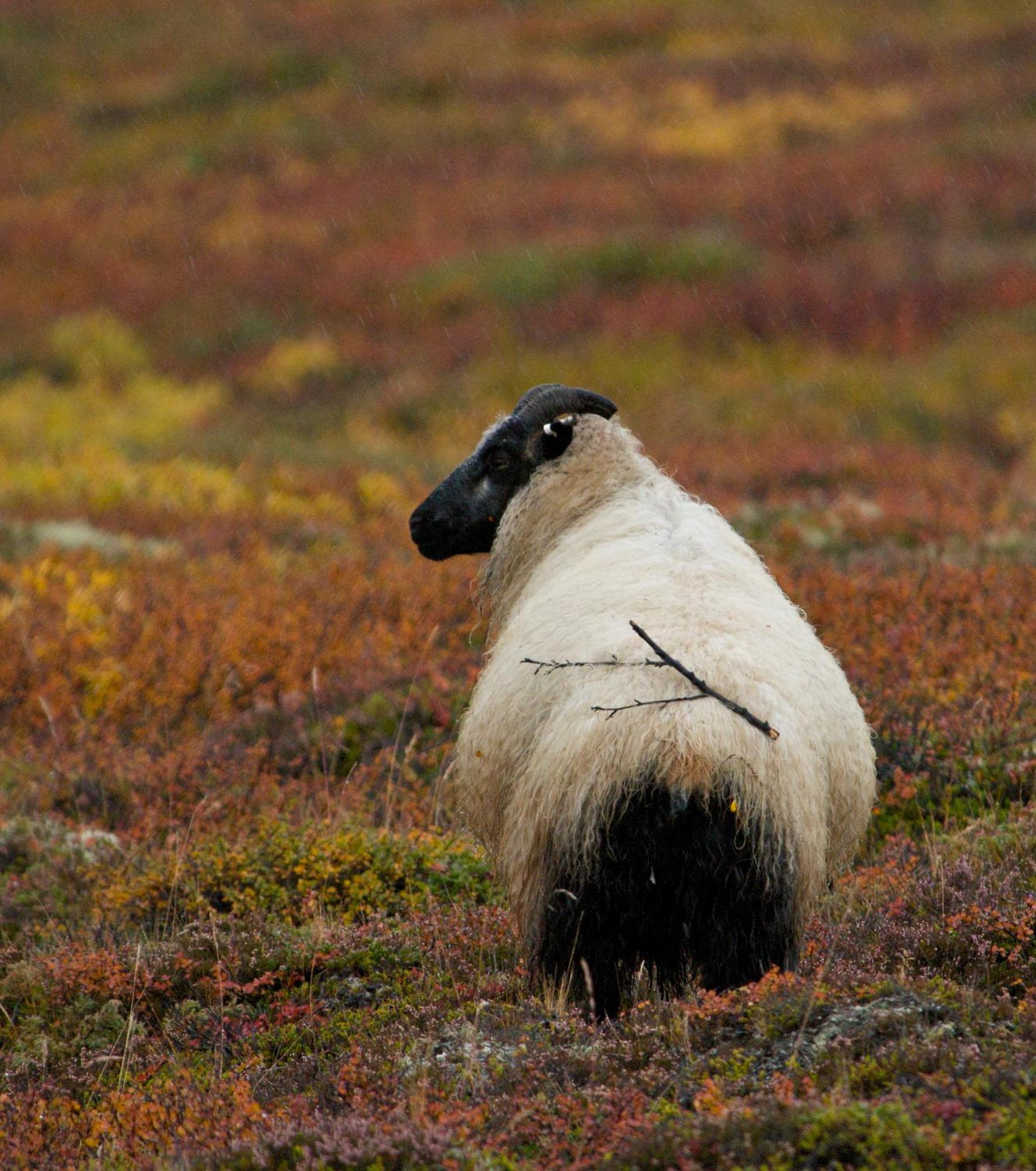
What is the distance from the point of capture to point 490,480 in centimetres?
623

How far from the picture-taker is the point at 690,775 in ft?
12.5

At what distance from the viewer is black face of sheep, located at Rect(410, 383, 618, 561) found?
6.18 metres

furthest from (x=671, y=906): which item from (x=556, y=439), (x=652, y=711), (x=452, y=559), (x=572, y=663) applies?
(x=452, y=559)

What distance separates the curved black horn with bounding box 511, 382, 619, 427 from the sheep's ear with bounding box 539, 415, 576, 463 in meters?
0.08

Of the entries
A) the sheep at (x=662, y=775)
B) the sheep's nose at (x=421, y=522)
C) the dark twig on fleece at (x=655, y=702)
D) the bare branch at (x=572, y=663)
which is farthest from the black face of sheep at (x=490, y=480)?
the dark twig on fleece at (x=655, y=702)

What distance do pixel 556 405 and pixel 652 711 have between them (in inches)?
101

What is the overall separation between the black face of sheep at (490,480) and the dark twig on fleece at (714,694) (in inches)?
89.8

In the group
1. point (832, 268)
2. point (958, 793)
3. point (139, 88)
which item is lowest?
point (958, 793)

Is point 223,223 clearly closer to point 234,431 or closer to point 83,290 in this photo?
point 83,290

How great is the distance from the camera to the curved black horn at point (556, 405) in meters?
6.18

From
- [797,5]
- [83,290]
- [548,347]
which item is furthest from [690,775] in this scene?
[797,5]

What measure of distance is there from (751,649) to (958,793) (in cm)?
244

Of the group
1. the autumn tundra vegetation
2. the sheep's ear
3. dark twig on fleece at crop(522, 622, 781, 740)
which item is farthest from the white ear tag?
dark twig on fleece at crop(522, 622, 781, 740)

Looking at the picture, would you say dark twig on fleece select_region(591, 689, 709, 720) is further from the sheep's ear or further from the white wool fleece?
the sheep's ear
